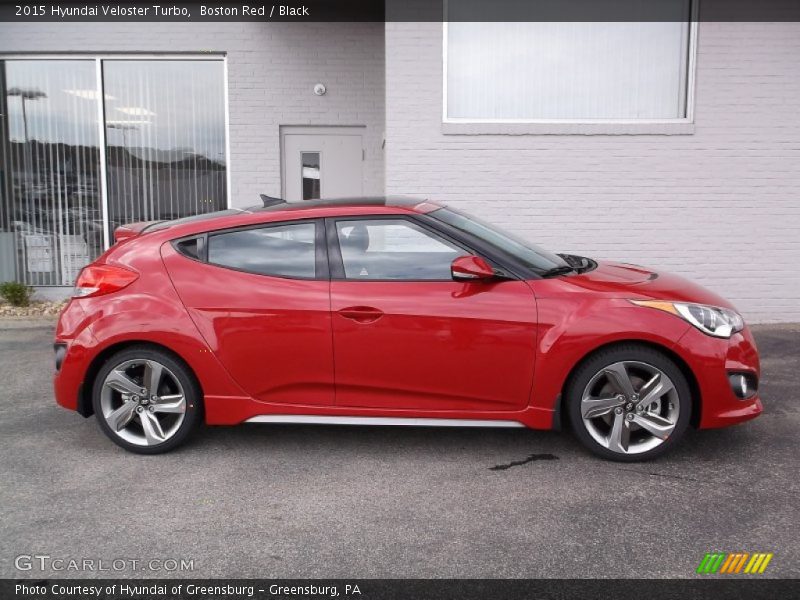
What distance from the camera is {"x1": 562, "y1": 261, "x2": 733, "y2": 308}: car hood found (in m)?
4.64

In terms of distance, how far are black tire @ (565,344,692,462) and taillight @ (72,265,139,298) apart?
281 centimetres

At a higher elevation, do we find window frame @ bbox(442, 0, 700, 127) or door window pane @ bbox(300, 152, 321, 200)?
window frame @ bbox(442, 0, 700, 127)

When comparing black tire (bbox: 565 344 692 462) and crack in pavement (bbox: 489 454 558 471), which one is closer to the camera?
black tire (bbox: 565 344 692 462)

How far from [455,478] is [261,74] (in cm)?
742

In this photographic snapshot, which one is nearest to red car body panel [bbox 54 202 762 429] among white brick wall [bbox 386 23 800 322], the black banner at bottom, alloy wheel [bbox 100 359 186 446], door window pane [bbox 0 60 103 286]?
alloy wheel [bbox 100 359 186 446]

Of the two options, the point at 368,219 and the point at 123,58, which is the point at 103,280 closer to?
the point at 368,219

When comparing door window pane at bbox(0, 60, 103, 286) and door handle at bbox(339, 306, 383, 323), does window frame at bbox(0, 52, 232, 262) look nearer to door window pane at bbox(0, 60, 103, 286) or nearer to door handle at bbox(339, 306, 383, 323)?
door window pane at bbox(0, 60, 103, 286)

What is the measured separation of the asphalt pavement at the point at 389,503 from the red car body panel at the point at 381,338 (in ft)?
1.11

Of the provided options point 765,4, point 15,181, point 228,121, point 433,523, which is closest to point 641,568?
point 433,523

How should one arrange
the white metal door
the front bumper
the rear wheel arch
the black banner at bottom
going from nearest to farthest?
the black banner at bottom < the front bumper < the rear wheel arch < the white metal door

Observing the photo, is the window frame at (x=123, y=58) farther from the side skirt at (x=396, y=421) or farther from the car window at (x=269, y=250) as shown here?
the side skirt at (x=396, y=421)

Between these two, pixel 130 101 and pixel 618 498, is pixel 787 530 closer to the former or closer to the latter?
pixel 618 498

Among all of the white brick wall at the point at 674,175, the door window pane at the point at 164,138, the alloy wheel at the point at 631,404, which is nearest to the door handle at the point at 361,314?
the alloy wheel at the point at 631,404

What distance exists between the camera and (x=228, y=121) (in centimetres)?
1034
